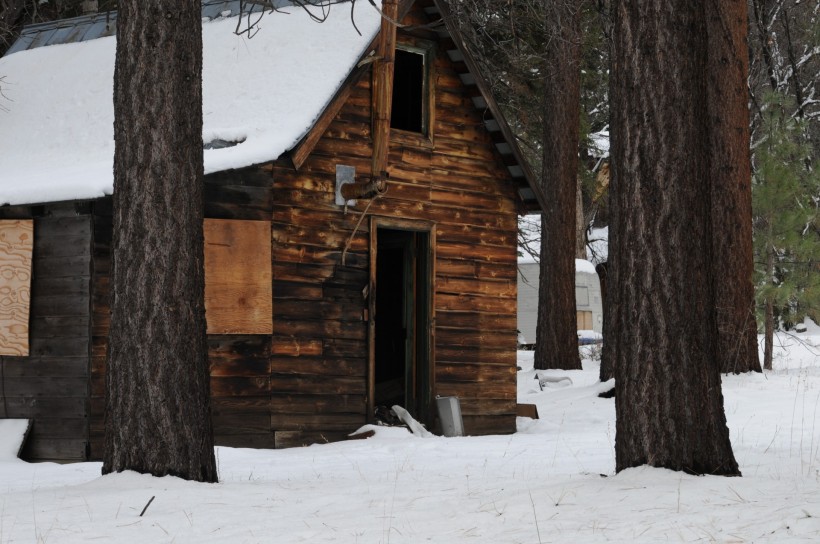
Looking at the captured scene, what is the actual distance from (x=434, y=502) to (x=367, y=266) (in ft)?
20.3

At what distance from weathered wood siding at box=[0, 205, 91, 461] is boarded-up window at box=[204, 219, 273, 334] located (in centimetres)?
124

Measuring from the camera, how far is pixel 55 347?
38.7 feet

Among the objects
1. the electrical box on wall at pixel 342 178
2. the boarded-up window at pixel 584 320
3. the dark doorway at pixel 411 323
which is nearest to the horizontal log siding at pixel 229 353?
the electrical box on wall at pixel 342 178

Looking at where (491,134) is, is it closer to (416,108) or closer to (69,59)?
(416,108)

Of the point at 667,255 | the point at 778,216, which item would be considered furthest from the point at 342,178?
the point at 778,216

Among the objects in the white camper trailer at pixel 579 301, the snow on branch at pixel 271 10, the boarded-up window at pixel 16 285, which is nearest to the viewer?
the snow on branch at pixel 271 10

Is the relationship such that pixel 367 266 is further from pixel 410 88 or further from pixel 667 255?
pixel 667 255

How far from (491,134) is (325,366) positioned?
3.75 m

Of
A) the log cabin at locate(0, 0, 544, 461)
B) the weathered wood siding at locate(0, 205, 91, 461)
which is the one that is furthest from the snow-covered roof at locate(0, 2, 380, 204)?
the weathered wood siding at locate(0, 205, 91, 461)

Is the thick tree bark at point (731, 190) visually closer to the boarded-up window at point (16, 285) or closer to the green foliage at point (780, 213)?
the green foliage at point (780, 213)

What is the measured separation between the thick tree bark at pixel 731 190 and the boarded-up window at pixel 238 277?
5.68 metres

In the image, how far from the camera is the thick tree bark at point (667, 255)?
23.7ft

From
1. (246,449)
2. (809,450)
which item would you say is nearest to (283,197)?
(246,449)

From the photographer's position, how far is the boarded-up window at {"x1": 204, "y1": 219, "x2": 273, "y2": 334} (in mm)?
11727
